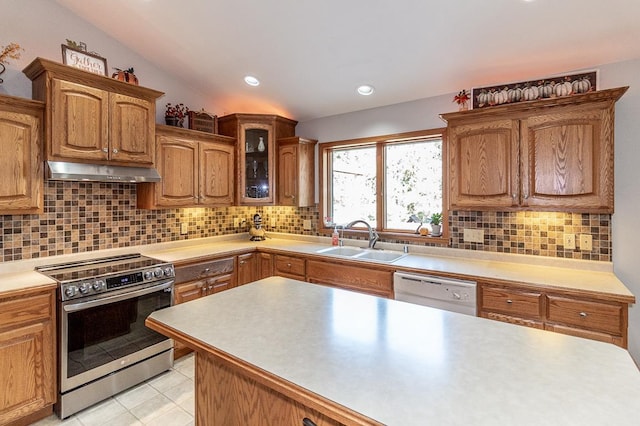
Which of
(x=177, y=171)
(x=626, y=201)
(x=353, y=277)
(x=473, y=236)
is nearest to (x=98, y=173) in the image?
(x=177, y=171)

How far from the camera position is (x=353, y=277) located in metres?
2.98

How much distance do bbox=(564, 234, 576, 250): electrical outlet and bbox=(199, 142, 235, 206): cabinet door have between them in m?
3.13

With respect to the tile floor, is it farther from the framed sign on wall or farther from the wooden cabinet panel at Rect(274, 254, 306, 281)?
the framed sign on wall

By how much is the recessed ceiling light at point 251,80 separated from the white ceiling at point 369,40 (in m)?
0.07

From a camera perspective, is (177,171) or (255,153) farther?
(255,153)

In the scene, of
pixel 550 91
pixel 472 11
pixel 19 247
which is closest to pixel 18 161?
pixel 19 247

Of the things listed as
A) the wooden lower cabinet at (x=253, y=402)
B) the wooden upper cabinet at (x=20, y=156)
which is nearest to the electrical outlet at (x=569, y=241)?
the wooden lower cabinet at (x=253, y=402)

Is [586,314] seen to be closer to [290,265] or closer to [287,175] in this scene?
[290,265]

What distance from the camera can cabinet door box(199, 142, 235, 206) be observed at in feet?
11.3

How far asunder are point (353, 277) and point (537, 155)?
5.58 feet

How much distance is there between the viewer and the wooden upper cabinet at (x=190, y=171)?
3113 mm

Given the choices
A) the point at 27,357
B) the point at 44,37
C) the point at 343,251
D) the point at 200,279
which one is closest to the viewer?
the point at 27,357

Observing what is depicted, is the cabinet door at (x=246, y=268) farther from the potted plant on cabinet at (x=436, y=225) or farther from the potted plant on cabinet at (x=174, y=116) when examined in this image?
the potted plant on cabinet at (x=436, y=225)

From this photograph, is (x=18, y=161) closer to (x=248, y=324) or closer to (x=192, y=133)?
(x=192, y=133)
